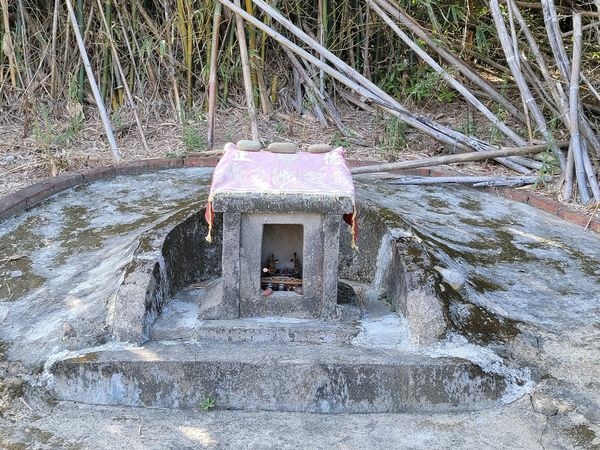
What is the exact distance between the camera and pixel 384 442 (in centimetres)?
283

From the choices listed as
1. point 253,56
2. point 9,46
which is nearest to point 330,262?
point 253,56

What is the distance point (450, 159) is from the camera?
554 cm

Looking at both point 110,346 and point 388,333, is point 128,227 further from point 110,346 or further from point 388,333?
point 388,333

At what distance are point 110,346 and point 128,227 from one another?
1544 mm

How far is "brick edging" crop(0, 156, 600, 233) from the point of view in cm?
502

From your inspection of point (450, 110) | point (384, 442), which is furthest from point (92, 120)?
point (384, 442)

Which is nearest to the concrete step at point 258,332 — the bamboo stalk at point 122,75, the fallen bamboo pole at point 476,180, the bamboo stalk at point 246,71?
the fallen bamboo pole at point 476,180

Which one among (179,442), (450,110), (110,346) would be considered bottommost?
(179,442)

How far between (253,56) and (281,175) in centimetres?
358

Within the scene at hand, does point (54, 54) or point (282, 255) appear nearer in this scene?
point (282, 255)

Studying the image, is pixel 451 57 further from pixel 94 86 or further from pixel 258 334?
pixel 258 334

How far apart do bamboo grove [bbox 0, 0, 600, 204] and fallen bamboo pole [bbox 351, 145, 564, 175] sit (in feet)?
1.74

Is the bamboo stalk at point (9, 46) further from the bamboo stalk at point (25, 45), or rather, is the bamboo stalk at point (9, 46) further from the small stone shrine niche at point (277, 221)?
the small stone shrine niche at point (277, 221)

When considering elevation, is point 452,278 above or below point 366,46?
below
